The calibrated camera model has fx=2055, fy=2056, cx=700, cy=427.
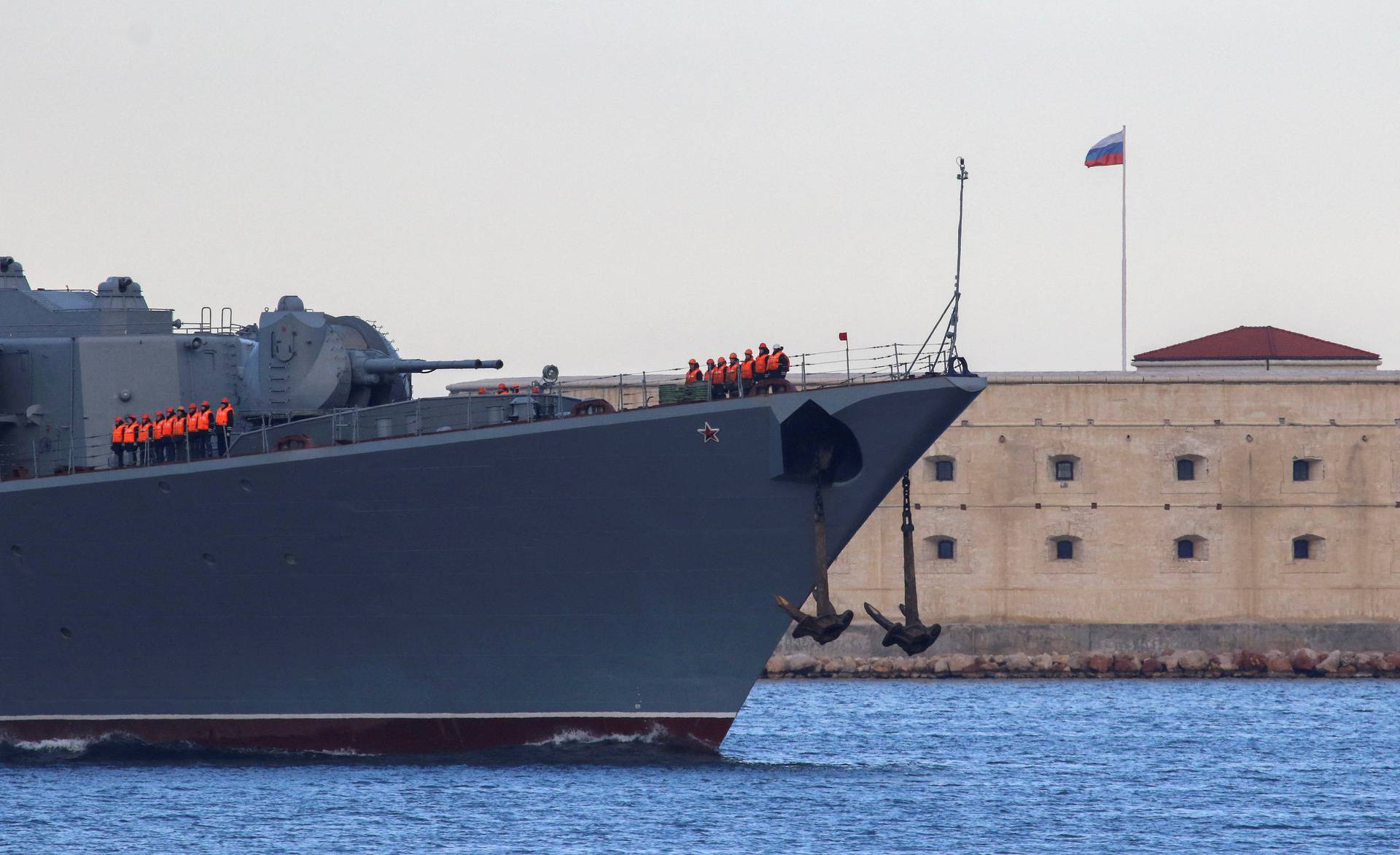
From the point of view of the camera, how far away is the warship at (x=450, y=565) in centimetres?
3038

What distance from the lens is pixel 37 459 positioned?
1367 inches

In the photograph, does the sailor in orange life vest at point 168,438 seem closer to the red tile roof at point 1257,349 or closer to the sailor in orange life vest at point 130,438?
the sailor in orange life vest at point 130,438

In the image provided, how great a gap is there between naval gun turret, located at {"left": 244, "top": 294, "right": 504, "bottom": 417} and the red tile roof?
3814 cm

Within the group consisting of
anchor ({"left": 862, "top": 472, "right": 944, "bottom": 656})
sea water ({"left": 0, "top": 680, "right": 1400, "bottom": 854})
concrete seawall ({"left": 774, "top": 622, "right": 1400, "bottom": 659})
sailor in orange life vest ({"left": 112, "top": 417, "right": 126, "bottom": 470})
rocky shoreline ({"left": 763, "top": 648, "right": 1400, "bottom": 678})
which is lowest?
rocky shoreline ({"left": 763, "top": 648, "right": 1400, "bottom": 678})

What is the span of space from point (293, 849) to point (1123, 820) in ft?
37.6

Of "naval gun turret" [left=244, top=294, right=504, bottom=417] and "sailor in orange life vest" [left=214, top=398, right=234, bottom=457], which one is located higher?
"naval gun turret" [left=244, top=294, right=504, bottom=417]

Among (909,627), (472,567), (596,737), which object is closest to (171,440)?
(472,567)

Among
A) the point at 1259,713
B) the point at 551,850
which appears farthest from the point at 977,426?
the point at 551,850

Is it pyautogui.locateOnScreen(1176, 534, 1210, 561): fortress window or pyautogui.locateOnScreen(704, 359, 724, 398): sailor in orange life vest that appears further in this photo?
pyautogui.locateOnScreen(1176, 534, 1210, 561): fortress window

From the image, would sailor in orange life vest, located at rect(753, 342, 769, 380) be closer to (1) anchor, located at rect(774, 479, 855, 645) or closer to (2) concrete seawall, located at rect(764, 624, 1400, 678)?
(1) anchor, located at rect(774, 479, 855, 645)

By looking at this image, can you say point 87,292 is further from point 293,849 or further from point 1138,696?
point 1138,696

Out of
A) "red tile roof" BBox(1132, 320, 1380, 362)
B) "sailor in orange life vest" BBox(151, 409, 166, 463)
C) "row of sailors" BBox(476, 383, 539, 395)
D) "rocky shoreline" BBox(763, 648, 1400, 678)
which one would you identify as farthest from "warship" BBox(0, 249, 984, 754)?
"red tile roof" BBox(1132, 320, 1380, 362)

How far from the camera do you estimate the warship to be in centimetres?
3038

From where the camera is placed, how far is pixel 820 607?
99.5ft
